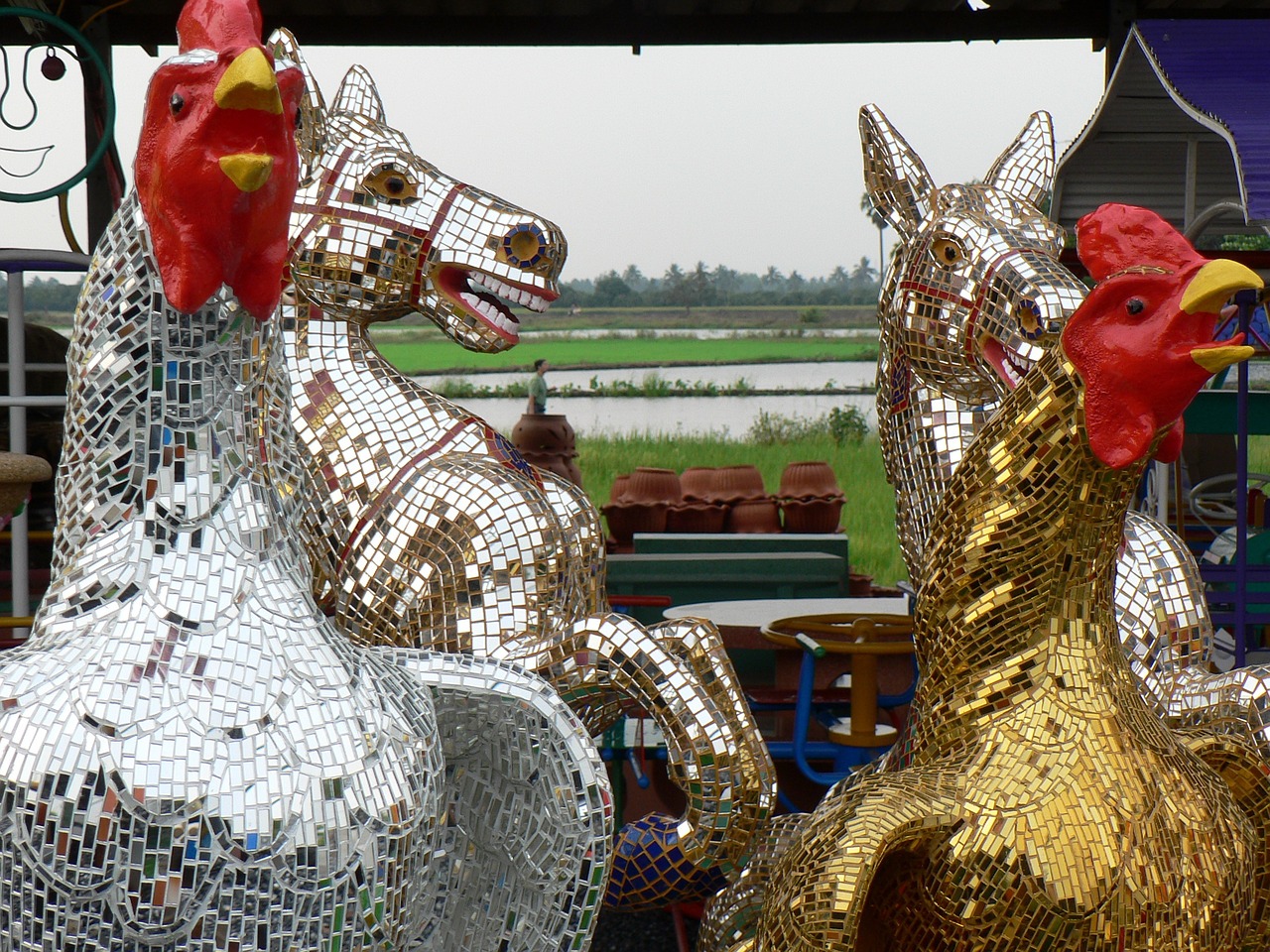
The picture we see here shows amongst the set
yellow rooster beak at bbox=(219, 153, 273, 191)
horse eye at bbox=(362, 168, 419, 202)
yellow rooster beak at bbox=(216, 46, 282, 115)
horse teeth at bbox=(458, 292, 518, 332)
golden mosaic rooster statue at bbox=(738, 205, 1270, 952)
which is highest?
yellow rooster beak at bbox=(216, 46, 282, 115)

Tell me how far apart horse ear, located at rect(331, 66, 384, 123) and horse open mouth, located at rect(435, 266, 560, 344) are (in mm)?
348

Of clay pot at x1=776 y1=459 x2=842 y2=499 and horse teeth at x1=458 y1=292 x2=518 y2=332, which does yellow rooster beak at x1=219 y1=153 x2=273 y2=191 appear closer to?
horse teeth at x1=458 y1=292 x2=518 y2=332

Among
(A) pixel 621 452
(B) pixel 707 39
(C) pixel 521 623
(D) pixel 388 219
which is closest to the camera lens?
(C) pixel 521 623

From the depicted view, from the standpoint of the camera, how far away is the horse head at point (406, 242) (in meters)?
2.24

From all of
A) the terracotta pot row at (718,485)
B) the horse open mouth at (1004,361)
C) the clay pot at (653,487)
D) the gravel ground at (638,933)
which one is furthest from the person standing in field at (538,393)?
the horse open mouth at (1004,361)

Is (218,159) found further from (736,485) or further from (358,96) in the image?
(736,485)

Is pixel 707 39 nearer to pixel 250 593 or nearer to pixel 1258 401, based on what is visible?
pixel 1258 401

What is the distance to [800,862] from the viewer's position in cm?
180

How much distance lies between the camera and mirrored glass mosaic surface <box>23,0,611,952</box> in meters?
1.41

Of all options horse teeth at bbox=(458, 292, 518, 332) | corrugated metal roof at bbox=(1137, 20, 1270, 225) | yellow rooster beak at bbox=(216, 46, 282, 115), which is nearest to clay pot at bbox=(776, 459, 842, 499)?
corrugated metal roof at bbox=(1137, 20, 1270, 225)

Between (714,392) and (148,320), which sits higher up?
(148,320)

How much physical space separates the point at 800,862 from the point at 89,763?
888mm

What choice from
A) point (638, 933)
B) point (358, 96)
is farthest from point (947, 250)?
point (638, 933)

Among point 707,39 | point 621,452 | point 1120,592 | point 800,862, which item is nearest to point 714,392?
point 621,452
